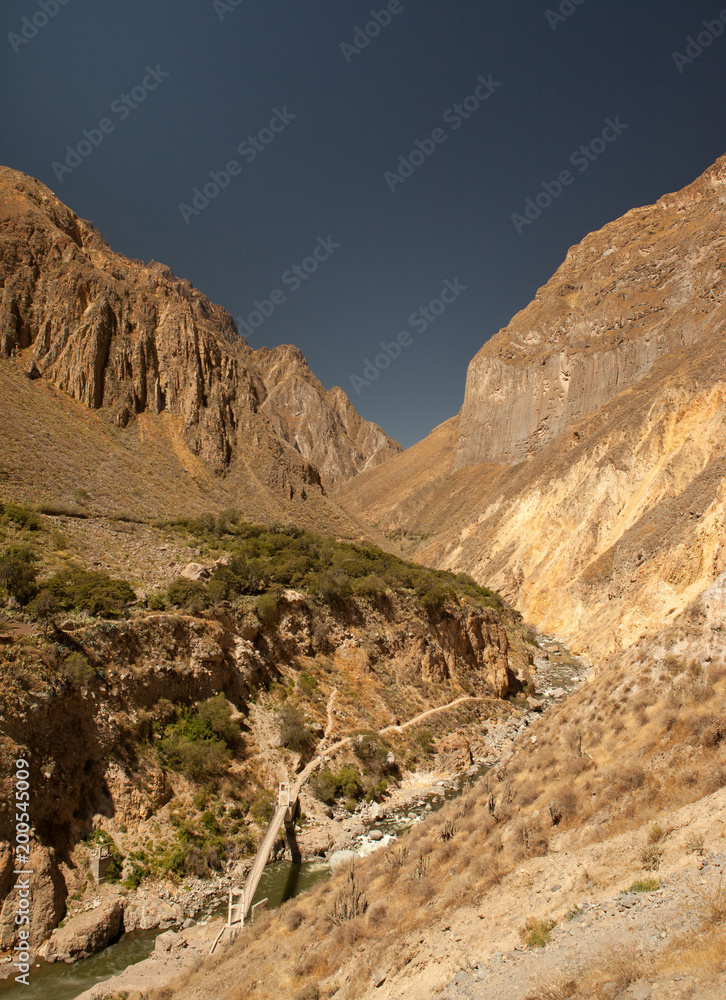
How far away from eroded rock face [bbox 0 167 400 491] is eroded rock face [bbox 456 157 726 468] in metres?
44.6

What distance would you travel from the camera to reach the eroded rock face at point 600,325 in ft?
212

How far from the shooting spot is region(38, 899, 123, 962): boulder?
9445mm

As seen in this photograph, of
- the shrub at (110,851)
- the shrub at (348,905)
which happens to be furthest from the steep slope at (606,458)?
the shrub at (110,851)

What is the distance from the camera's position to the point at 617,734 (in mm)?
10102

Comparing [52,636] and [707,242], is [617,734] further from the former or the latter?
[707,242]

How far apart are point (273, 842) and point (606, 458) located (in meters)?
42.3

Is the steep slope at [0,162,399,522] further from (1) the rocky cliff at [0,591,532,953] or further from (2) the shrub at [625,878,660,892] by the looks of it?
(2) the shrub at [625,878,660,892]

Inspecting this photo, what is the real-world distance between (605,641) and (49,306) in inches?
1700

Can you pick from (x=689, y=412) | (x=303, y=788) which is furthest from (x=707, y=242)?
(x=303, y=788)

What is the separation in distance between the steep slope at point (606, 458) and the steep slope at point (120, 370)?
2013 cm

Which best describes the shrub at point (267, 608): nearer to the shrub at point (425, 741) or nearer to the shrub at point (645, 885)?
the shrub at point (425, 741)

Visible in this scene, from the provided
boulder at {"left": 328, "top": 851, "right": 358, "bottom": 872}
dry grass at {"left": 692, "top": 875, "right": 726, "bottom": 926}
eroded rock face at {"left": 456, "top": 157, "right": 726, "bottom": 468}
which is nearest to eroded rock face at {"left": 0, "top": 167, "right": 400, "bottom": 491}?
boulder at {"left": 328, "top": 851, "right": 358, "bottom": 872}

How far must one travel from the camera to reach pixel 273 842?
13055 mm

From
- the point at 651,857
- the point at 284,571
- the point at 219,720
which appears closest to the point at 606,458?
the point at 284,571
